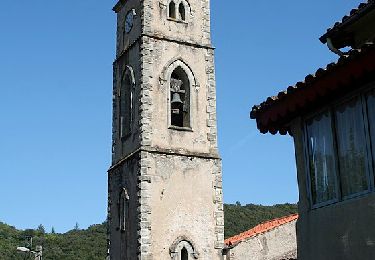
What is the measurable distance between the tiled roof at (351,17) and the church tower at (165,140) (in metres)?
11.1

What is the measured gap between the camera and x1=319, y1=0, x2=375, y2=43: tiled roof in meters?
6.76

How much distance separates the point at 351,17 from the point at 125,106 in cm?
1406

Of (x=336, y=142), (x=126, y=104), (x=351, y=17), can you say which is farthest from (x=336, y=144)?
(x=126, y=104)

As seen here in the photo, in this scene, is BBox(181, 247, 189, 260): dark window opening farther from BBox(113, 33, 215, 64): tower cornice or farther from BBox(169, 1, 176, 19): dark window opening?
BBox(169, 1, 176, 19): dark window opening

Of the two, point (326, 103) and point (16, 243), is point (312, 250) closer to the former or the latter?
point (326, 103)

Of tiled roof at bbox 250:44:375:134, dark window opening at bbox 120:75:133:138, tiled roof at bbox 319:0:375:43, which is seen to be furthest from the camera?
dark window opening at bbox 120:75:133:138

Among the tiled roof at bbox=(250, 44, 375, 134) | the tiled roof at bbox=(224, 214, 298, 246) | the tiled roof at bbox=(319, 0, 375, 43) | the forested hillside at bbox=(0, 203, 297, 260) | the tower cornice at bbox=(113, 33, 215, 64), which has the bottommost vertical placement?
the tiled roof at bbox=(250, 44, 375, 134)

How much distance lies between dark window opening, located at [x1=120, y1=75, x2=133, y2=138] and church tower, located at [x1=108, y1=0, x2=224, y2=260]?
36 millimetres

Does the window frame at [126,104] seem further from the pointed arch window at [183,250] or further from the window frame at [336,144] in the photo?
the window frame at [336,144]

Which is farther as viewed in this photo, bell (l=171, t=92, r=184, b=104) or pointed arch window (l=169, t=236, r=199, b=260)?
bell (l=171, t=92, r=184, b=104)

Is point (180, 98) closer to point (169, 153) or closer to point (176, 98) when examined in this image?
point (176, 98)

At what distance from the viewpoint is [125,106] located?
807 inches

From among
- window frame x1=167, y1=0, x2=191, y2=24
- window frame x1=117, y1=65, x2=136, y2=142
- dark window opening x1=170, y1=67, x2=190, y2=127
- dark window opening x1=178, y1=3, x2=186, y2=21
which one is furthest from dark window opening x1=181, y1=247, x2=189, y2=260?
dark window opening x1=178, y1=3, x2=186, y2=21

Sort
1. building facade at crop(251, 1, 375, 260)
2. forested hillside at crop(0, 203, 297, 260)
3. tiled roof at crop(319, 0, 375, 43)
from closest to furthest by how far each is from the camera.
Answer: building facade at crop(251, 1, 375, 260), tiled roof at crop(319, 0, 375, 43), forested hillside at crop(0, 203, 297, 260)
